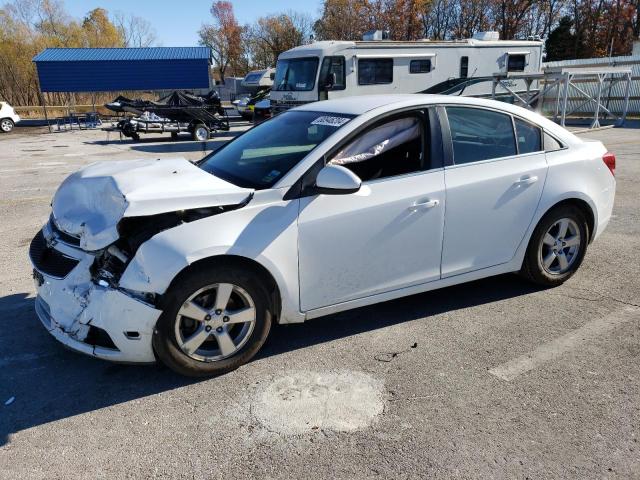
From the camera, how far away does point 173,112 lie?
18.4 m

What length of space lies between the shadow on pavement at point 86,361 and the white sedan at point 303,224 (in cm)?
25

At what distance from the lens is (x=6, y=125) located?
959 inches

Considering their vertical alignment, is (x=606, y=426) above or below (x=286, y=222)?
below

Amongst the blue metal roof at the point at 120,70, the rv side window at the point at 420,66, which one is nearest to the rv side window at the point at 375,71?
the rv side window at the point at 420,66

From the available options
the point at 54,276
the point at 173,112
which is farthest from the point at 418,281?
the point at 173,112

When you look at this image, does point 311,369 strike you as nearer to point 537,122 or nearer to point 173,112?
point 537,122

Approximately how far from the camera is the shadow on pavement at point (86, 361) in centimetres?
288

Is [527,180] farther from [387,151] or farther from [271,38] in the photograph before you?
[271,38]

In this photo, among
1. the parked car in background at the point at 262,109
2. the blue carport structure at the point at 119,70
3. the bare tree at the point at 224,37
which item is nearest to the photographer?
the parked car in background at the point at 262,109

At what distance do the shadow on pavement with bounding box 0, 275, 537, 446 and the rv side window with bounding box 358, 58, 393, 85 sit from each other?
11.9 meters

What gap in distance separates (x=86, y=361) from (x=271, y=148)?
75.6 inches

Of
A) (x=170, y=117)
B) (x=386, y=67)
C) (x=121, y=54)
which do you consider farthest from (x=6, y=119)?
(x=386, y=67)

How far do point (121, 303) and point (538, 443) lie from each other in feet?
7.44

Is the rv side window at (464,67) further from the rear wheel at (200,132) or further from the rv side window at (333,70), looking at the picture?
the rear wheel at (200,132)
